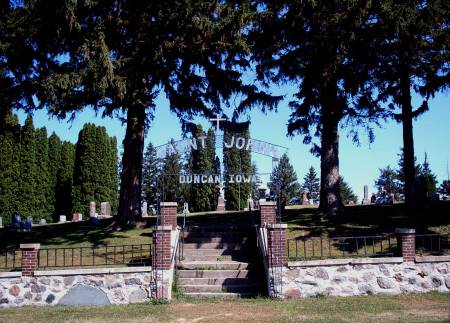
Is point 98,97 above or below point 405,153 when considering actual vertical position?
above

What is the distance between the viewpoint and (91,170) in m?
41.0

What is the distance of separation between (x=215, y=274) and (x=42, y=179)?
107ft

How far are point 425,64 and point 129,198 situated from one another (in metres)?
11.5

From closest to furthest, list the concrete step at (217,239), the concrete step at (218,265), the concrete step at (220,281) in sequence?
1. the concrete step at (220,281)
2. the concrete step at (218,265)
3. the concrete step at (217,239)

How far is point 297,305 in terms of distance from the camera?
1010 cm

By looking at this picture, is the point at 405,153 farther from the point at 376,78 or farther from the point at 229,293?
the point at 229,293

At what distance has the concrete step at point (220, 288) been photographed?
11.4 metres

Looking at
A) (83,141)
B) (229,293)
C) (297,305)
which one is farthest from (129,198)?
(83,141)

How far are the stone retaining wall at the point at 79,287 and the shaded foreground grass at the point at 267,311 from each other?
41 centimetres

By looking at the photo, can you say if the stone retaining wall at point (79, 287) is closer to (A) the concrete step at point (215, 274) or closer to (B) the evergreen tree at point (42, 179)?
(A) the concrete step at point (215, 274)

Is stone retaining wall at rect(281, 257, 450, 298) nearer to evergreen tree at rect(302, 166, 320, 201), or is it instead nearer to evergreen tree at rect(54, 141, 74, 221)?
evergreen tree at rect(54, 141, 74, 221)

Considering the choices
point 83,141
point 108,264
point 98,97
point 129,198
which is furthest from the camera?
point 83,141

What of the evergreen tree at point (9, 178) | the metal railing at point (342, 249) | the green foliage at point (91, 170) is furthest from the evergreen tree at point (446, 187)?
the evergreen tree at point (9, 178)

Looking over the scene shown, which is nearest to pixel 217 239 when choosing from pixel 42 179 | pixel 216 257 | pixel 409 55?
pixel 216 257
